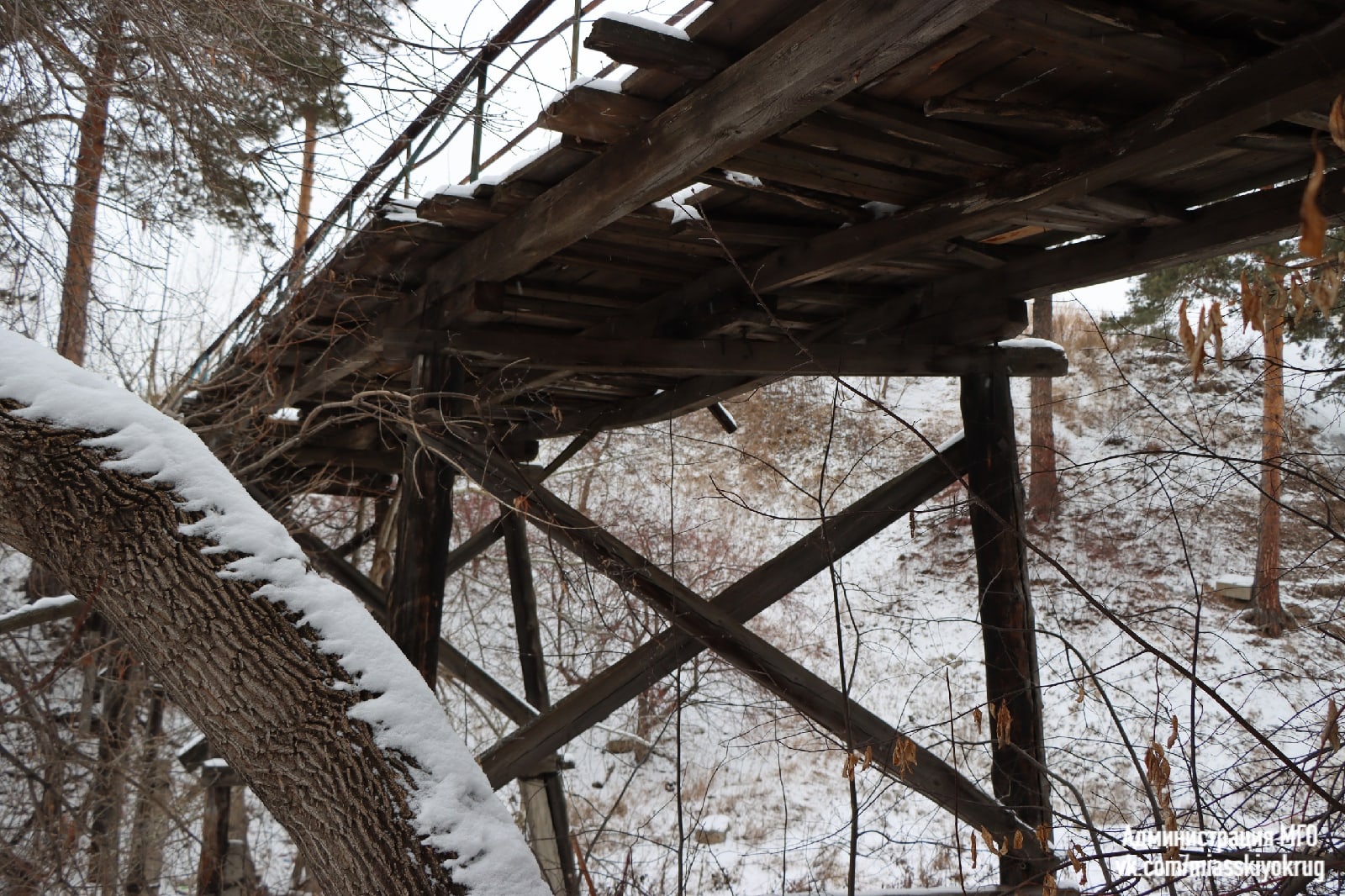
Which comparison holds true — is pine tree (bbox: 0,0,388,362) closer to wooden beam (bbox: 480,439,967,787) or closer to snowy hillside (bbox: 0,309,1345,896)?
wooden beam (bbox: 480,439,967,787)

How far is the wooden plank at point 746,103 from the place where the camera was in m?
1.77

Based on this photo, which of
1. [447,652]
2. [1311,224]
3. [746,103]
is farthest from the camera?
[447,652]

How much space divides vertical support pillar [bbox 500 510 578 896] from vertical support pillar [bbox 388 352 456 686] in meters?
0.36

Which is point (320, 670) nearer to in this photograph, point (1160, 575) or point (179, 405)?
point (179, 405)

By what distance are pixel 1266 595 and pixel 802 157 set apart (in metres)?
7.41

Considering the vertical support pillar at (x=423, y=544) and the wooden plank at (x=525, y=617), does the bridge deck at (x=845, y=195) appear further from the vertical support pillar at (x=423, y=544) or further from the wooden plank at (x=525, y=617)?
the wooden plank at (x=525, y=617)

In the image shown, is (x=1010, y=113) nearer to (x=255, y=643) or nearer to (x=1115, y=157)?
(x=1115, y=157)

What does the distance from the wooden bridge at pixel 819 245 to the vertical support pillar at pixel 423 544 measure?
0.01 meters

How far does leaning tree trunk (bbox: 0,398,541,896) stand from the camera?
1581mm

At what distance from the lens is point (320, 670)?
166cm

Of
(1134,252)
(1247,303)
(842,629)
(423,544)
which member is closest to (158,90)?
(423,544)

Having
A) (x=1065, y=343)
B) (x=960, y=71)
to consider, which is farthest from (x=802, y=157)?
(x=1065, y=343)

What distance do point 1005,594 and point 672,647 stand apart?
47.1 inches

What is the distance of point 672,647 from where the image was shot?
11.3ft
